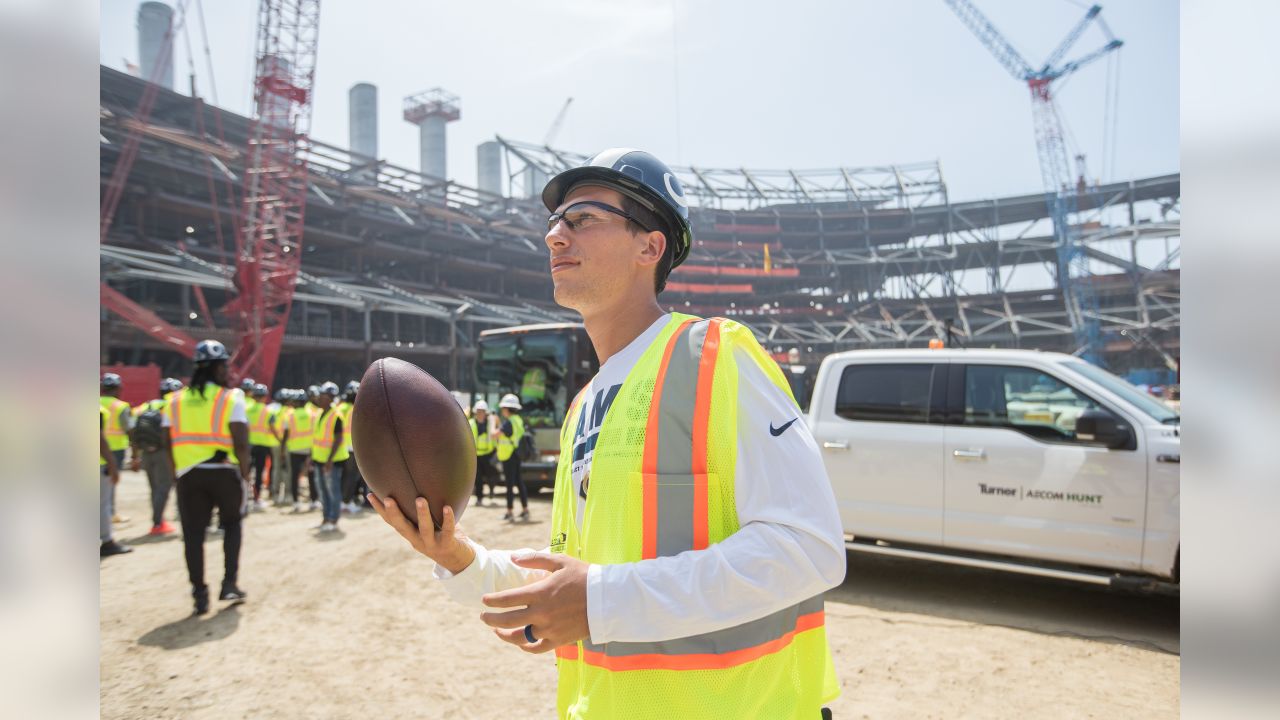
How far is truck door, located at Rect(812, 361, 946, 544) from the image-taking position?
6105 millimetres

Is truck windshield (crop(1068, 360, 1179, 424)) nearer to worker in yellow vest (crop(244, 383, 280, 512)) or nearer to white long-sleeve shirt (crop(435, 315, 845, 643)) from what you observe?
white long-sleeve shirt (crop(435, 315, 845, 643))

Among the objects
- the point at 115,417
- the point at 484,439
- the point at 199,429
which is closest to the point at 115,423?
the point at 115,417

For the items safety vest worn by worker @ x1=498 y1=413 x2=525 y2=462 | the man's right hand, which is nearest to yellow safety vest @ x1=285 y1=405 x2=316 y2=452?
safety vest worn by worker @ x1=498 y1=413 x2=525 y2=462

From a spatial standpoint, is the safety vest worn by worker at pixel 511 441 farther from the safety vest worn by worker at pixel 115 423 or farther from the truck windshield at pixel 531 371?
the safety vest worn by worker at pixel 115 423

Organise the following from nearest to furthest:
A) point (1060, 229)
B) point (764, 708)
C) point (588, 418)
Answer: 1. point (764, 708)
2. point (588, 418)
3. point (1060, 229)

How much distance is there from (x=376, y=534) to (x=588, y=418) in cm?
882

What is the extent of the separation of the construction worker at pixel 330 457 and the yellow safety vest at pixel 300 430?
26.1 inches

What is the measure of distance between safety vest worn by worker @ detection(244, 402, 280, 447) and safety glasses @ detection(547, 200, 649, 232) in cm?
1210

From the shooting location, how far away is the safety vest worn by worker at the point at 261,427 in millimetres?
12277

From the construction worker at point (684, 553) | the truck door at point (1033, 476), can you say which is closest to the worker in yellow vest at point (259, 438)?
the truck door at point (1033, 476)

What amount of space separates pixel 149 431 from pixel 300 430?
2.71m
